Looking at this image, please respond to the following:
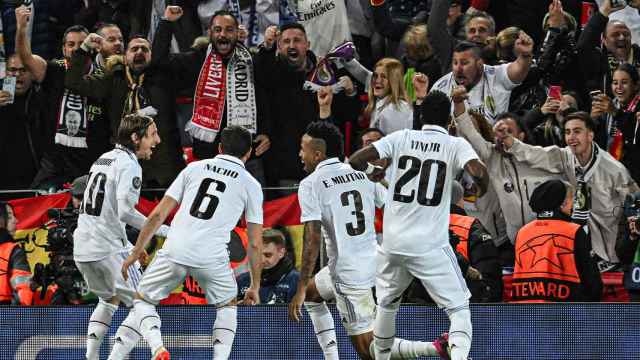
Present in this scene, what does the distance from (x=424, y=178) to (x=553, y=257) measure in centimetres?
153

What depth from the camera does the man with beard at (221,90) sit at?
535 inches

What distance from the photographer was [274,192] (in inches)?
519

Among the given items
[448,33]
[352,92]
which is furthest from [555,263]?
[448,33]

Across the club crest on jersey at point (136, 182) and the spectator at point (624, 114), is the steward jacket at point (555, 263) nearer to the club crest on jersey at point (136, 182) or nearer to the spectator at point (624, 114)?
the spectator at point (624, 114)

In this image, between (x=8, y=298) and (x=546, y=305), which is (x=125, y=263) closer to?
(x=8, y=298)

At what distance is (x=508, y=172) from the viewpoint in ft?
41.4

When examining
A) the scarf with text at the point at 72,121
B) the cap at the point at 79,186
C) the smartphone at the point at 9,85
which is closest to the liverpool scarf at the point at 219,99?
the scarf with text at the point at 72,121

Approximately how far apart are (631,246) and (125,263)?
4.88m

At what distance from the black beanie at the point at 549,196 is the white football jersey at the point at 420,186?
3.74ft

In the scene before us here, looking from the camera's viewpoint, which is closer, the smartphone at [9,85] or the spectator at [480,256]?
the spectator at [480,256]

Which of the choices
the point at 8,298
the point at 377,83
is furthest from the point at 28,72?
the point at 377,83

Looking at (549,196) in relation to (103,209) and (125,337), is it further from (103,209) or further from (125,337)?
(103,209)

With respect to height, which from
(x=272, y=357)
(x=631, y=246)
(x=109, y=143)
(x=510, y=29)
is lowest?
(x=272, y=357)

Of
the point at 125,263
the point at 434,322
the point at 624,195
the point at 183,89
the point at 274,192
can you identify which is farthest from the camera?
A: the point at 183,89
